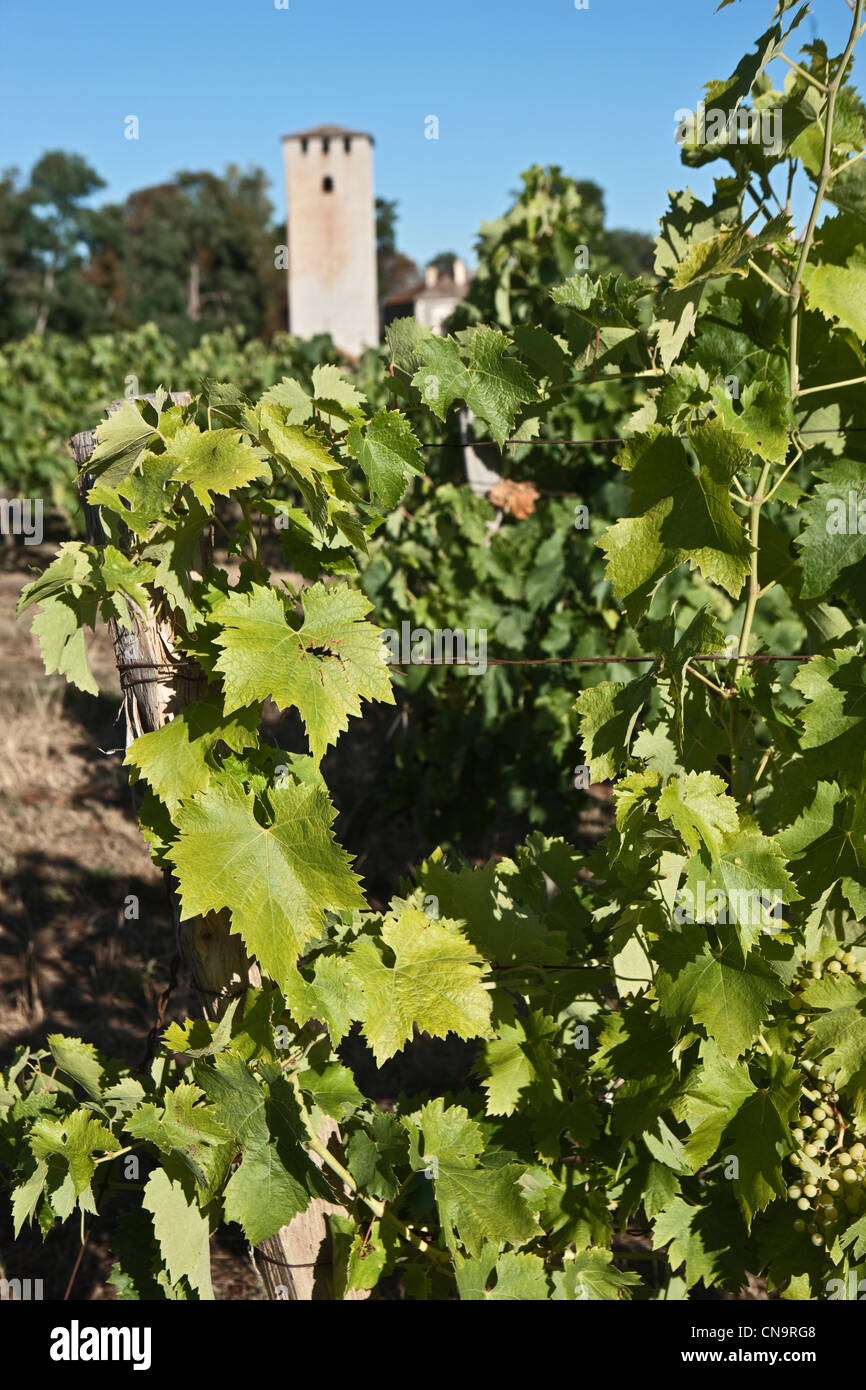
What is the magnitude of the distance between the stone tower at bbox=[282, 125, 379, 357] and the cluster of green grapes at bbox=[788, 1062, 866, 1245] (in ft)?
154

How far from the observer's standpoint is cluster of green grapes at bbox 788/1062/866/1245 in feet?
5.68

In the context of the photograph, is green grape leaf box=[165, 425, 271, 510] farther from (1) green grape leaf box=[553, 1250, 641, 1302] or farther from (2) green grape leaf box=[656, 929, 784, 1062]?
(1) green grape leaf box=[553, 1250, 641, 1302]

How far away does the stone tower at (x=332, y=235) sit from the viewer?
47875mm

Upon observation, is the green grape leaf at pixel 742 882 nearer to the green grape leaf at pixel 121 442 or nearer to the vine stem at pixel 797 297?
the vine stem at pixel 797 297

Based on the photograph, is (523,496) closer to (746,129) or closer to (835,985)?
(746,129)

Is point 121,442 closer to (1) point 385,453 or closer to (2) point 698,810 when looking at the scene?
(1) point 385,453

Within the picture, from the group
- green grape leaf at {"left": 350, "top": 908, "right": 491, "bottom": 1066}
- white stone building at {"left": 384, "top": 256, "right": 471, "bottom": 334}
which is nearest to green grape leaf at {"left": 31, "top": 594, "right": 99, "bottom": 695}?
green grape leaf at {"left": 350, "top": 908, "right": 491, "bottom": 1066}

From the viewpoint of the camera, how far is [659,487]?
5.12 ft

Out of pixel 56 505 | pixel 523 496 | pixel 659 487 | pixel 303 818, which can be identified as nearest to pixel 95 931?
pixel 523 496

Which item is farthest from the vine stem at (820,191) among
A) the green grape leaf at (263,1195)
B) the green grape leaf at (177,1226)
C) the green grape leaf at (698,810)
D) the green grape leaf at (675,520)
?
the green grape leaf at (177,1226)

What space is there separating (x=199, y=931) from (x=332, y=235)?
52596 millimetres

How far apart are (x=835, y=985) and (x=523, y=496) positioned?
337cm

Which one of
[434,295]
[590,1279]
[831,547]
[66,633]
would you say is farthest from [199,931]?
[434,295]

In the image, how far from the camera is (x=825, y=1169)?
5.69 ft
